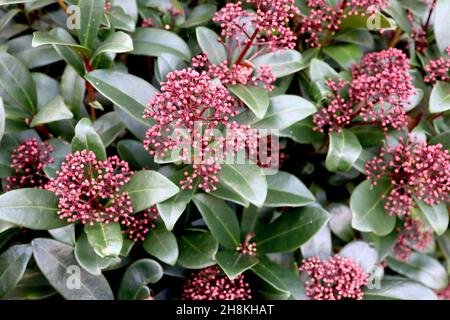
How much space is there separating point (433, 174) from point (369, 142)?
0.32 metres

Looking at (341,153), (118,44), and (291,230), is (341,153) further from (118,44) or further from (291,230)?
(118,44)

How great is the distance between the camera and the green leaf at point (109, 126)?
213 cm

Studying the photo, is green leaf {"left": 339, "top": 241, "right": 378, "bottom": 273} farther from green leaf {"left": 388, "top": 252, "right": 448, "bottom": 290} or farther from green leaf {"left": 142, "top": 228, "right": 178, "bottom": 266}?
green leaf {"left": 142, "top": 228, "right": 178, "bottom": 266}

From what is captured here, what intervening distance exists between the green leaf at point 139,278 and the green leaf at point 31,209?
378 millimetres

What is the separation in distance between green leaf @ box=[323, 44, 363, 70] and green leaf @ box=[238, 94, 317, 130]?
479mm

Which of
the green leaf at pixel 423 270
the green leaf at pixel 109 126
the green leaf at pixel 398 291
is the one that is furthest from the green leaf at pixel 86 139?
the green leaf at pixel 423 270

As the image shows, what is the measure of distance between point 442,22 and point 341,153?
803 millimetres

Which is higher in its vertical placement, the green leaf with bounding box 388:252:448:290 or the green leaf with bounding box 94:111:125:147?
the green leaf with bounding box 94:111:125:147

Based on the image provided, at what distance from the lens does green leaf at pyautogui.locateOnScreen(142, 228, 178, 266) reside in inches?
76.8

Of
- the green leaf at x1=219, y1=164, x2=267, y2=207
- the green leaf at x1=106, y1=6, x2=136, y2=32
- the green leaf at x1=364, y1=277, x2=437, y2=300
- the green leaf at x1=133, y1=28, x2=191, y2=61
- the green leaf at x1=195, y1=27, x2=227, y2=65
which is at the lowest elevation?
the green leaf at x1=364, y1=277, x2=437, y2=300

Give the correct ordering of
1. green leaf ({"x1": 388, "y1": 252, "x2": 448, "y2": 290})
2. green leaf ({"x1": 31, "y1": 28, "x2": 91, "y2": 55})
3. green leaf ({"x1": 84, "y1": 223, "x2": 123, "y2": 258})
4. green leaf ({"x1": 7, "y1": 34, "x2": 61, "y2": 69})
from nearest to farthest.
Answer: green leaf ({"x1": 84, "y1": 223, "x2": 123, "y2": 258}), green leaf ({"x1": 31, "y1": 28, "x2": 91, "y2": 55}), green leaf ({"x1": 7, "y1": 34, "x2": 61, "y2": 69}), green leaf ({"x1": 388, "y1": 252, "x2": 448, "y2": 290})

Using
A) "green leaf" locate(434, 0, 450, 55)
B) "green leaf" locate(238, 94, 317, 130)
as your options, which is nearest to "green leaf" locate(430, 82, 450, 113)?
"green leaf" locate(434, 0, 450, 55)

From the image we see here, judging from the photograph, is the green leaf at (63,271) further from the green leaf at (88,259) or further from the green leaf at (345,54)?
the green leaf at (345,54)

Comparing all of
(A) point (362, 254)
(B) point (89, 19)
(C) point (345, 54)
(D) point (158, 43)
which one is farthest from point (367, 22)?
(B) point (89, 19)
